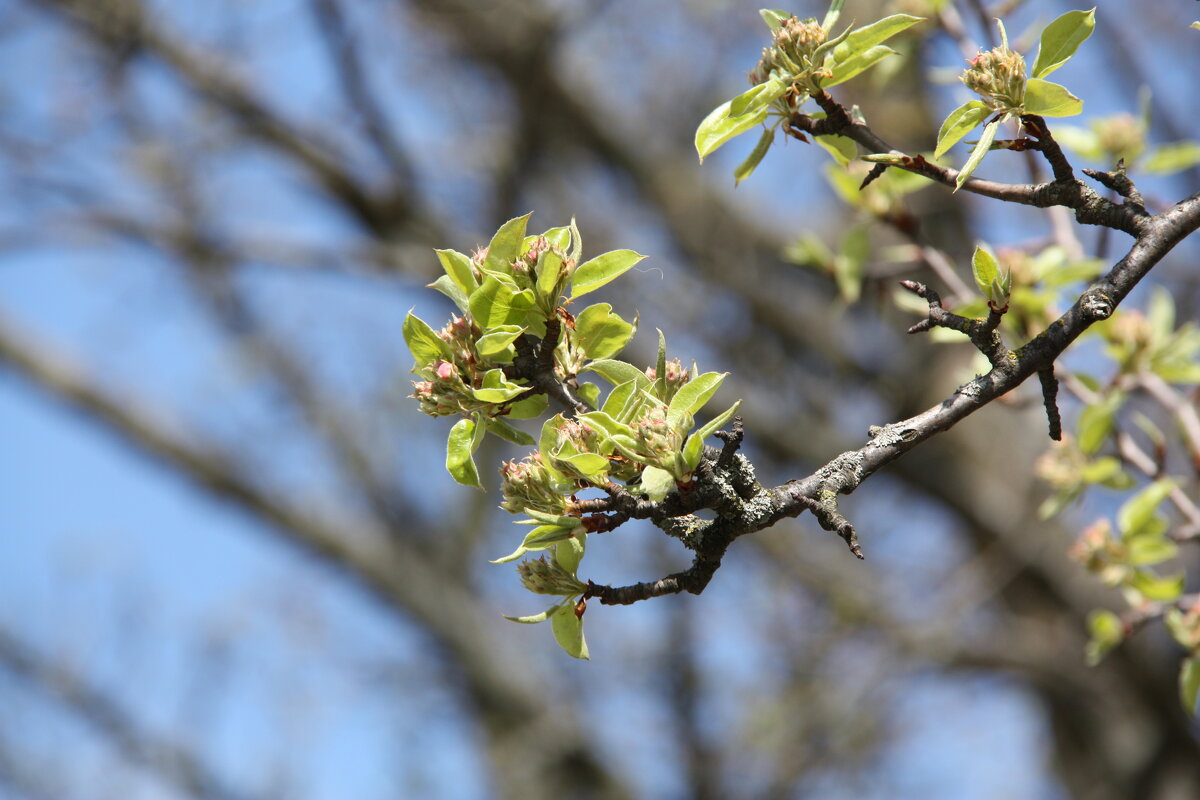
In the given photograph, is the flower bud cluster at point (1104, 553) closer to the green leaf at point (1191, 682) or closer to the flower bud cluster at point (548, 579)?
the green leaf at point (1191, 682)

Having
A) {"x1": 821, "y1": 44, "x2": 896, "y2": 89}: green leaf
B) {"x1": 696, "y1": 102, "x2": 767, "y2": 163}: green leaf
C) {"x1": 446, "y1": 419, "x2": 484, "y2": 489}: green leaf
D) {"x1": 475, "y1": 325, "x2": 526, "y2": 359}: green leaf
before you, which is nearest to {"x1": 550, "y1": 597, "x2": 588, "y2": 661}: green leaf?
{"x1": 446, "y1": 419, "x2": 484, "y2": 489}: green leaf

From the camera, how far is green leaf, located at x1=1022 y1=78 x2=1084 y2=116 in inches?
32.1

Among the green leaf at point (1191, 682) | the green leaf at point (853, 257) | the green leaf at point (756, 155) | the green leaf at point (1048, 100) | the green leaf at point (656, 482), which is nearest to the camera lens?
the green leaf at point (656, 482)

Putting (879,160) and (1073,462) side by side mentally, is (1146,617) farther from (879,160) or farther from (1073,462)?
(879,160)

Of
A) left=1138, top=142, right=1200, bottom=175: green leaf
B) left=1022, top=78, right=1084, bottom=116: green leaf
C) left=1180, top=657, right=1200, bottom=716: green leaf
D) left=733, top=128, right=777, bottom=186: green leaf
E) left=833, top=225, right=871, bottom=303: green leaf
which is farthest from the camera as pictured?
left=833, top=225, right=871, bottom=303: green leaf

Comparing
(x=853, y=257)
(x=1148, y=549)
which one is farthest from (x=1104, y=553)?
(x=853, y=257)

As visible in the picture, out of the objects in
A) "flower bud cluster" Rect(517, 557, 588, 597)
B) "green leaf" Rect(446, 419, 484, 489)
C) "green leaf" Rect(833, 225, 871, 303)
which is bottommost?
"flower bud cluster" Rect(517, 557, 588, 597)

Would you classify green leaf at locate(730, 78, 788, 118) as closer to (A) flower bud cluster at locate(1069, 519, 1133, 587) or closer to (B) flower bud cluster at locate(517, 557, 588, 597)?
(B) flower bud cluster at locate(517, 557, 588, 597)

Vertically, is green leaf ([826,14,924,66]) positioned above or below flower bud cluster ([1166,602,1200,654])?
above

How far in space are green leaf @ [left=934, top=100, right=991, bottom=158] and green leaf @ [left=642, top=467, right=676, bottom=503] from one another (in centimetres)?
40

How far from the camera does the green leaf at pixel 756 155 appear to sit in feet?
3.09

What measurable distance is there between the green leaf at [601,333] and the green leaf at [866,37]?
32cm

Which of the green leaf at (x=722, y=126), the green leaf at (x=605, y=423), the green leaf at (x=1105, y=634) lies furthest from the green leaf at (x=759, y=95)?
the green leaf at (x=1105, y=634)

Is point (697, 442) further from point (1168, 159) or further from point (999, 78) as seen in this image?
point (1168, 159)
